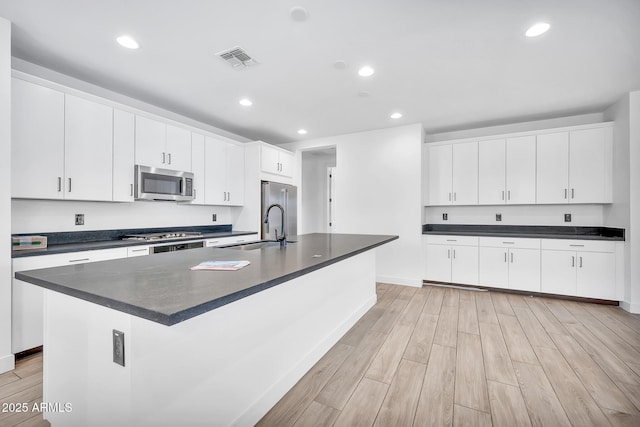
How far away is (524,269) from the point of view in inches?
154

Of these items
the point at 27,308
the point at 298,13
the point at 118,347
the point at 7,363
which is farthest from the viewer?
the point at 27,308

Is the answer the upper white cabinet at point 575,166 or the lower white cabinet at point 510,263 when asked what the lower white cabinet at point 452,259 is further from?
the upper white cabinet at point 575,166

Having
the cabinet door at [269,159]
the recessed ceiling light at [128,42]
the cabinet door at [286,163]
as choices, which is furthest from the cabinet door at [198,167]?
the recessed ceiling light at [128,42]

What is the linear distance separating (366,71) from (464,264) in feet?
10.4

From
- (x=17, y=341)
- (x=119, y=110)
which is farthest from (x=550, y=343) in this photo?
(x=119, y=110)

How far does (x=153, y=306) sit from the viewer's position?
0.87 m

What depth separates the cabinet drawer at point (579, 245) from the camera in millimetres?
3512

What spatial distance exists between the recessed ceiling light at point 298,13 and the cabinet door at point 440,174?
3.37 meters

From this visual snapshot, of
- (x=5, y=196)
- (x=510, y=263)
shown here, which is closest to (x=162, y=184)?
(x=5, y=196)

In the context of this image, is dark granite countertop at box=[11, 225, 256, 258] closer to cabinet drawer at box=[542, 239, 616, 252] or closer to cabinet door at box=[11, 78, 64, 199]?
cabinet door at box=[11, 78, 64, 199]

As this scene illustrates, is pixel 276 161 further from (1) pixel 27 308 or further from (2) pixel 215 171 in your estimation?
(1) pixel 27 308

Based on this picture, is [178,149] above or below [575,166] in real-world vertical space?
above

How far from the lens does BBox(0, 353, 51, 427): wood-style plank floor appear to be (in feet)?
5.21

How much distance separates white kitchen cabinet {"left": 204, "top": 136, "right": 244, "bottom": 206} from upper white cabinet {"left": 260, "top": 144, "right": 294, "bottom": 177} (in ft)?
1.22
